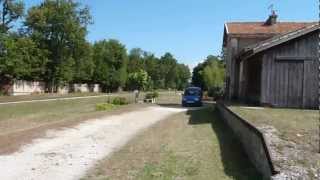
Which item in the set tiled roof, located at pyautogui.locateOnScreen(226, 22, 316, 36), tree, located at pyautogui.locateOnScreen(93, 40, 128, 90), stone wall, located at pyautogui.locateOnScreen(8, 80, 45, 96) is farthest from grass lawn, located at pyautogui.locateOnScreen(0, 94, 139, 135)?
tree, located at pyautogui.locateOnScreen(93, 40, 128, 90)

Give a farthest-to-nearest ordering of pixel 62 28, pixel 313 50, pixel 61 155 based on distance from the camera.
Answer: pixel 62 28 < pixel 313 50 < pixel 61 155

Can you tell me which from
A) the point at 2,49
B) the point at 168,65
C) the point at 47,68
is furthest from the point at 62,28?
the point at 168,65

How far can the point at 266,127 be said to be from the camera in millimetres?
12672

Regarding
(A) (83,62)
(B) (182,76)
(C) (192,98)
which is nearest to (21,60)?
(A) (83,62)

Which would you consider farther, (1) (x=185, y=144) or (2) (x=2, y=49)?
(2) (x=2, y=49)

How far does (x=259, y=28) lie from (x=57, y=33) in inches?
1891

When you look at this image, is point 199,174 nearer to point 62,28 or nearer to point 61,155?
point 61,155

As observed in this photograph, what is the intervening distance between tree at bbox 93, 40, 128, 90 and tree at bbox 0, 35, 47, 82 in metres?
24.5

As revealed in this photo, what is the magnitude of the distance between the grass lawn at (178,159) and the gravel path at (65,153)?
16.6 inches

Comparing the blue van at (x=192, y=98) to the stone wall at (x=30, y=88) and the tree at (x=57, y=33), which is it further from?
the tree at (x=57, y=33)

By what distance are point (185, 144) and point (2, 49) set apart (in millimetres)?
55915

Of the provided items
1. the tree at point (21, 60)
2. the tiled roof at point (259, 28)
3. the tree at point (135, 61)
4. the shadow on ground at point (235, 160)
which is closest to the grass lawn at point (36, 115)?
the shadow on ground at point (235, 160)

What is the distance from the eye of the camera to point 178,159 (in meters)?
12.8

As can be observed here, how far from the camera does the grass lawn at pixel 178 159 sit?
426 inches
